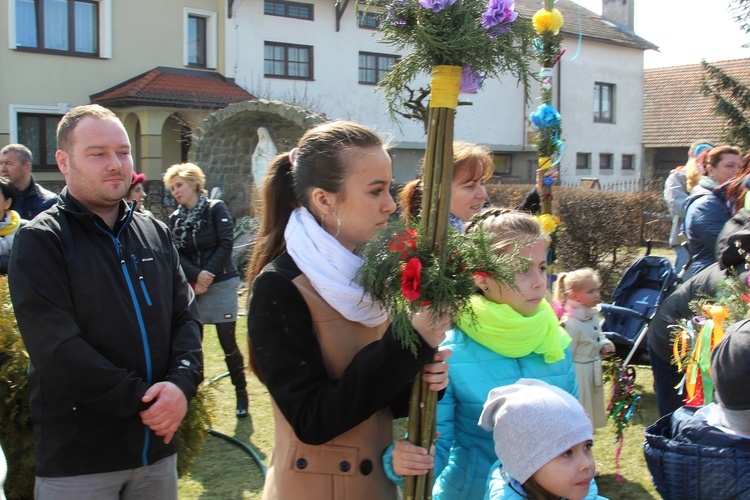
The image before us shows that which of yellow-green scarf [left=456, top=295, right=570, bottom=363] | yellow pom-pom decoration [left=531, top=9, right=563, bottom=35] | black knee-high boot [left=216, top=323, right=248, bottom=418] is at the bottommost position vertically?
black knee-high boot [left=216, top=323, right=248, bottom=418]

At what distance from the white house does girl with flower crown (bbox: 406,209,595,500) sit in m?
13.8

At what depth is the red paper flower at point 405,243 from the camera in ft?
5.43

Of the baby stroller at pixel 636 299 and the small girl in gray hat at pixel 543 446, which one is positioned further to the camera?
the baby stroller at pixel 636 299

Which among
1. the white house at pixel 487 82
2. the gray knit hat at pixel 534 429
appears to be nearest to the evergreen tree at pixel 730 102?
the white house at pixel 487 82

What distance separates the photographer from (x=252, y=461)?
16.1ft

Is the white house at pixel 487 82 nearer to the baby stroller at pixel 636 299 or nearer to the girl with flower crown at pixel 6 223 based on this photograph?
the baby stroller at pixel 636 299

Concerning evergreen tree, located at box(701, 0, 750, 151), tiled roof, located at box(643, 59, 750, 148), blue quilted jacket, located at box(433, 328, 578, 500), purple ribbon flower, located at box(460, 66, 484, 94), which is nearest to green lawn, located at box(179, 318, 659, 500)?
blue quilted jacket, located at box(433, 328, 578, 500)

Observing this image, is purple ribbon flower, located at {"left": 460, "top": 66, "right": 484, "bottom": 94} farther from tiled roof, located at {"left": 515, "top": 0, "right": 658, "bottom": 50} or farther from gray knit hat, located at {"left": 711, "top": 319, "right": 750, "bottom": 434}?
tiled roof, located at {"left": 515, "top": 0, "right": 658, "bottom": 50}

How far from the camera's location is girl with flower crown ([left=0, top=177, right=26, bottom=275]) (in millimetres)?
5168

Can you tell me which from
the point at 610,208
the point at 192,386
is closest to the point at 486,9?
the point at 192,386

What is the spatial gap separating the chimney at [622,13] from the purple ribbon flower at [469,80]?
3132 cm

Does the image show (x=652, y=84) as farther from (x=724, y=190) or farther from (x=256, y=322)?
(x=256, y=322)

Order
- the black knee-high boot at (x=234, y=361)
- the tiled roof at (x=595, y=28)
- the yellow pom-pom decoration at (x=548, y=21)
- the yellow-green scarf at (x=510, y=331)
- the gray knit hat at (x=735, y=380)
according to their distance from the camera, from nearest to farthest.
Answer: the gray knit hat at (x=735, y=380) → the yellow-green scarf at (x=510, y=331) → the yellow pom-pom decoration at (x=548, y=21) → the black knee-high boot at (x=234, y=361) → the tiled roof at (x=595, y=28)

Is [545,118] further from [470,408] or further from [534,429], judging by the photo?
[534,429]
